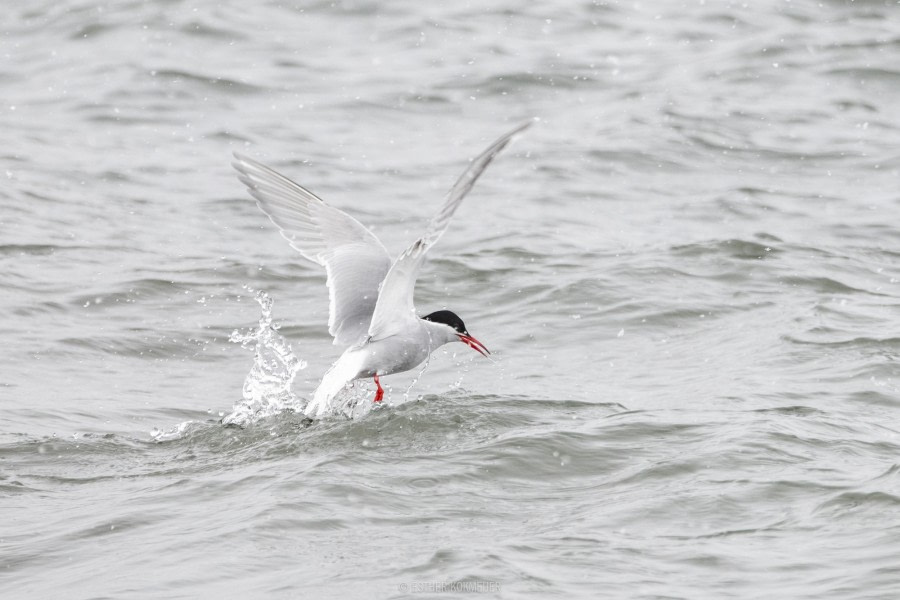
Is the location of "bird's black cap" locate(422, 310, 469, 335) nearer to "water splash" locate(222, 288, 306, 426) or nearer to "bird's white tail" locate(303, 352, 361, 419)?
"bird's white tail" locate(303, 352, 361, 419)

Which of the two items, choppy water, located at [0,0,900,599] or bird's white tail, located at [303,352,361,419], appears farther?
bird's white tail, located at [303,352,361,419]

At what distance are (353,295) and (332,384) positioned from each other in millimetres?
730

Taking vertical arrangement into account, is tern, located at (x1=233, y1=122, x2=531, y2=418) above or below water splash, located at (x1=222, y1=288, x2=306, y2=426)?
above

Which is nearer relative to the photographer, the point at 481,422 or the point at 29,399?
the point at 481,422

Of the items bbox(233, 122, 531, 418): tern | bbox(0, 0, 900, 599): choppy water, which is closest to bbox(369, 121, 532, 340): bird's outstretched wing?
bbox(233, 122, 531, 418): tern

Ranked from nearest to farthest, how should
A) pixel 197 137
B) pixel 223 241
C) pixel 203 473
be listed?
pixel 203 473, pixel 223 241, pixel 197 137

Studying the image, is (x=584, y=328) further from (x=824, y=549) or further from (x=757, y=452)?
(x=824, y=549)

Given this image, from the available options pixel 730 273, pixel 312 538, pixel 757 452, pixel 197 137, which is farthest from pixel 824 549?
pixel 197 137

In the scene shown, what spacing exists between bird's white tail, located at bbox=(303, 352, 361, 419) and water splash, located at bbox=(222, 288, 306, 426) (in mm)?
395

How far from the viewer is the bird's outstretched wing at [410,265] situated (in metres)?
6.14

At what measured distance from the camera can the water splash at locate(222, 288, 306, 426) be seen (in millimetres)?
7762

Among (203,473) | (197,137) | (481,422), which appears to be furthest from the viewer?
(197,137)

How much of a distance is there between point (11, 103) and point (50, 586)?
437 inches

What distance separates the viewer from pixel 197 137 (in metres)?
14.5
